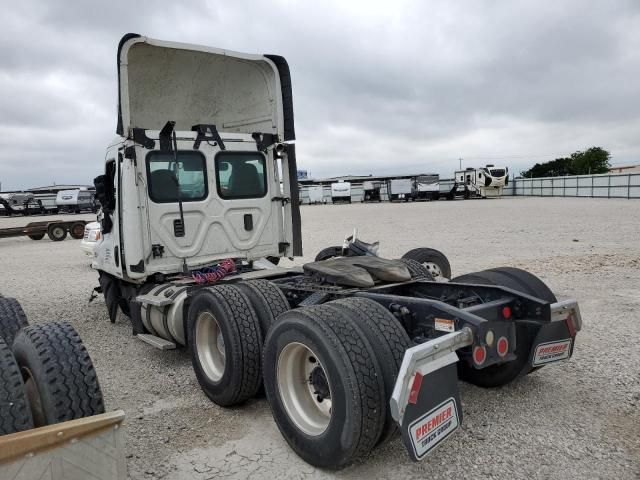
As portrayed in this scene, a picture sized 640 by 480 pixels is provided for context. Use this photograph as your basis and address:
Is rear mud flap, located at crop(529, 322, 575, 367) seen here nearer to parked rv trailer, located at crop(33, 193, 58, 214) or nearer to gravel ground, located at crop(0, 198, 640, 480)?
gravel ground, located at crop(0, 198, 640, 480)

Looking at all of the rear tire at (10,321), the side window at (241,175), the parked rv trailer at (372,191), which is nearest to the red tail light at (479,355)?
the rear tire at (10,321)

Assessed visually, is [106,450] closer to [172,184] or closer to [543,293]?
[543,293]

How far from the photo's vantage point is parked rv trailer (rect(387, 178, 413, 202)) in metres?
52.9

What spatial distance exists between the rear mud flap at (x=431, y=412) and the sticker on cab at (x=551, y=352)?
3.79 ft

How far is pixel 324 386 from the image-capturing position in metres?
3.23

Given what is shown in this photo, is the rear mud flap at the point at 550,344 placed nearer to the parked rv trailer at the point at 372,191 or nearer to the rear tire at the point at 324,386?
the rear tire at the point at 324,386

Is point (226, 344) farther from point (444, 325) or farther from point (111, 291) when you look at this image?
point (111, 291)

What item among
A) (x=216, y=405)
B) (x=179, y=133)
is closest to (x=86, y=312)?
(x=179, y=133)

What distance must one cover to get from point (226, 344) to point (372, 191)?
187ft

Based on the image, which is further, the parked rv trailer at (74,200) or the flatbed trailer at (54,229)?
the parked rv trailer at (74,200)

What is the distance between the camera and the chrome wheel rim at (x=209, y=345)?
4.44m

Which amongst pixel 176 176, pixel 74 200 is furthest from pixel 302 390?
pixel 74 200

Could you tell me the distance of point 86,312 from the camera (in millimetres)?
7945

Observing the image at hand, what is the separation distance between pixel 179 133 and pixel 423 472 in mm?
4366
